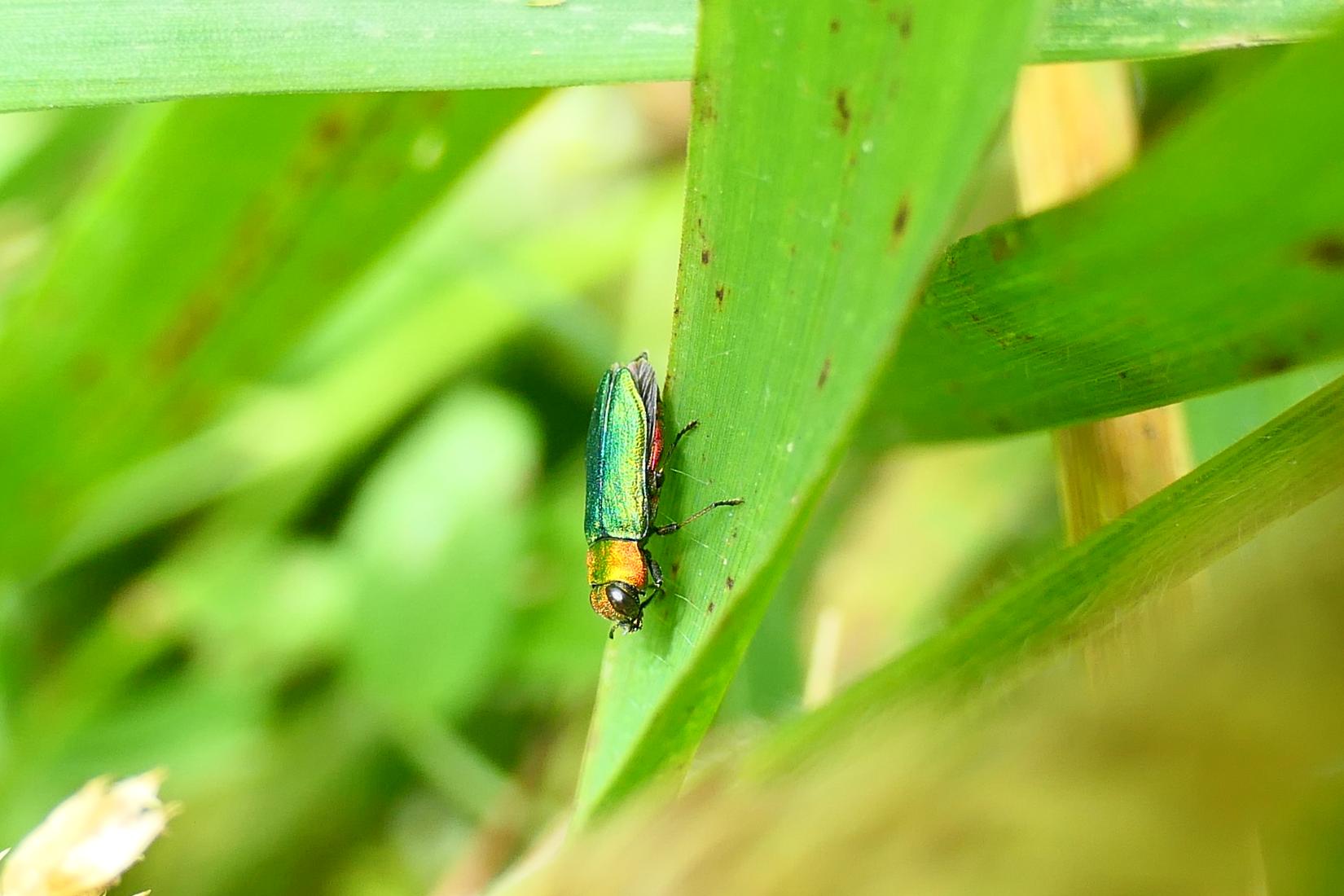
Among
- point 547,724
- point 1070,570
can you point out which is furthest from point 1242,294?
point 547,724

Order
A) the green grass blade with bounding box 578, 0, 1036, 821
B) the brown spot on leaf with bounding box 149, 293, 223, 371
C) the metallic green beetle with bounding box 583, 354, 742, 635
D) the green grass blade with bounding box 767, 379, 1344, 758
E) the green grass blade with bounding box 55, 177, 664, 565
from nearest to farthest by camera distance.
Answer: the green grass blade with bounding box 578, 0, 1036, 821
the green grass blade with bounding box 767, 379, 1344, 758
the metallic green beetle with bounding box 583, 354, 742, 635
the brown spot on leaf with bounding box 149, 293, 223, 371
the green grass blade with bounding box 55, 177, 664, 565

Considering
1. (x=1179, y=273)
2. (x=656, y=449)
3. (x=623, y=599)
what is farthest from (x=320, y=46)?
(x=623, y=599)

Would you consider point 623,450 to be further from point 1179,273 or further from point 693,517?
point 1179,273

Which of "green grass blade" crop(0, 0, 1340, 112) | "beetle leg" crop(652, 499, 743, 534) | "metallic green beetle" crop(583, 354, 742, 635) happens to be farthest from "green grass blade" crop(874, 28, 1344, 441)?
"metallic green beetle" crop(583, 354, 742, 635)

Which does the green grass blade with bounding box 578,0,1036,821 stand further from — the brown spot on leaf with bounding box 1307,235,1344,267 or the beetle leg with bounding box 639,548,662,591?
the beetle leg with bounding box 639,548,662,591

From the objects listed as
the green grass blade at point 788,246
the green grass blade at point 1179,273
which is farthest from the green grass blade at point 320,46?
the green grass blade at point 1179,273

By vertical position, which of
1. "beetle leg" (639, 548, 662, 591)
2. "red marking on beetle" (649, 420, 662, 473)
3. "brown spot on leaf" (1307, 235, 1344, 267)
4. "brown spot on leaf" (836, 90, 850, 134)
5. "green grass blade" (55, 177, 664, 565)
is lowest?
"brown spot on leaf" (1307, 235, 1344, 267)
